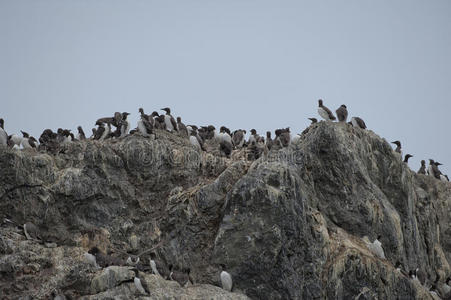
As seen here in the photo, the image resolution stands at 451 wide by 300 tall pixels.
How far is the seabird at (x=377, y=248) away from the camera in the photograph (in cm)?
2850

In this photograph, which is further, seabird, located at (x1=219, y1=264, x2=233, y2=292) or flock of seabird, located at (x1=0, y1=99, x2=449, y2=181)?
flock of seabird, located at (x1=0, y1=99, x2=449, y2=181)

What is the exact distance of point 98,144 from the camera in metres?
30.8

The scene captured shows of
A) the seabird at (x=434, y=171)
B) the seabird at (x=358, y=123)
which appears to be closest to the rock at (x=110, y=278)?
the seabird at (x=358, y=123)

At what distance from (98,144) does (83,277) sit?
6.84 metres

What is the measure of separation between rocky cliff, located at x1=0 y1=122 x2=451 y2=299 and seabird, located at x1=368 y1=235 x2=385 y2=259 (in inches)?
15.9

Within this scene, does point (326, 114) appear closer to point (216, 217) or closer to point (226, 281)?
point (216, 217)

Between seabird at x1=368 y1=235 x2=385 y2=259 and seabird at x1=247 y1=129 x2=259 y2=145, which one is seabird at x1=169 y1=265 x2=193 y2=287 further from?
seabird at x1=247 y1=129 x2=259 y2=145

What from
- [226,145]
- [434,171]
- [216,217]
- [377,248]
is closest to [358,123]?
[226,145]

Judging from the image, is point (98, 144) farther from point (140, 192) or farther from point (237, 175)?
point (237, 175)

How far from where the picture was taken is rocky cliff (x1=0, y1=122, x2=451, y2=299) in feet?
86.4

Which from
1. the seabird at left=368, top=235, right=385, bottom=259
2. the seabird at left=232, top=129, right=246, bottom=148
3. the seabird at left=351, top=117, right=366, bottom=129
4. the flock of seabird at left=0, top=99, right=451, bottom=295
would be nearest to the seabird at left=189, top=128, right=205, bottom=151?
the flock of seabird at left=0, top=99, right=451, bottom=295

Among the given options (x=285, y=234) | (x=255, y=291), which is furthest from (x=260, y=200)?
(x=255, y=291)

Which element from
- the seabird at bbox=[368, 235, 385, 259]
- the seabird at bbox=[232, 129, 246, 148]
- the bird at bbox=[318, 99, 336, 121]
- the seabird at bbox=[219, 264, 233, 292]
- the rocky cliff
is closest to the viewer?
the seabird at bbox=[219, 264, 233, 292]

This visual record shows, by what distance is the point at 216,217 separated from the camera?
28.4m
